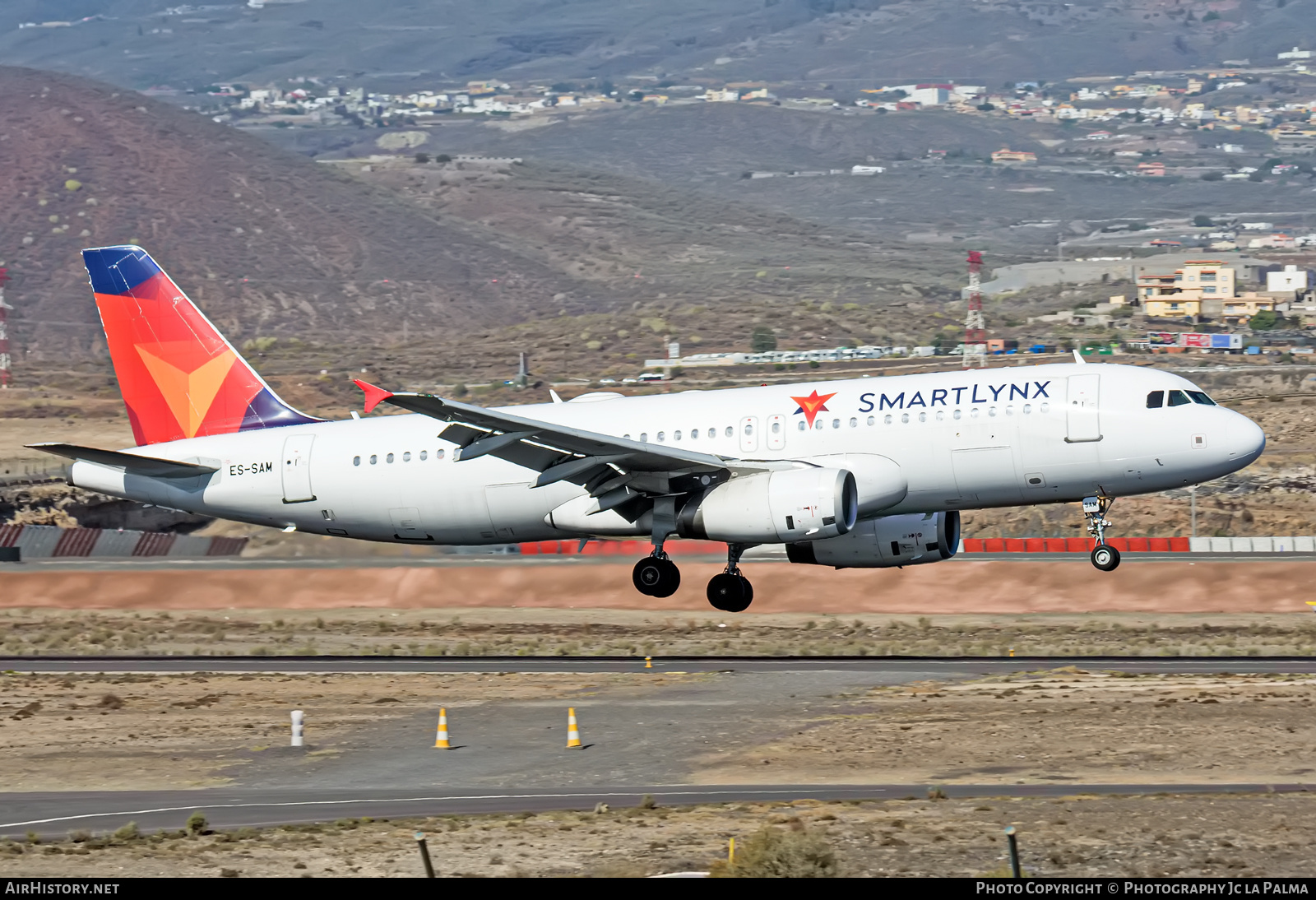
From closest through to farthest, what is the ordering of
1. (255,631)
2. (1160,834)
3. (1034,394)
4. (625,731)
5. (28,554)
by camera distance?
1. (1160,834)
2. (1034,394)
3. (625,731)
4. (255,631)
5. (28,554)

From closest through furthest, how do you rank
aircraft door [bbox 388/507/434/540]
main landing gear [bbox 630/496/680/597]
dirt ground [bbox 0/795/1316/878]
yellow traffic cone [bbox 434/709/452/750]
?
dirt ground [bbox 0/795/1316/878], yellow traffic cone [bbox 434/709/452/750], main landing gear [bbox 630/496/680/597], aircraft door [bbox 388/507/434/540]

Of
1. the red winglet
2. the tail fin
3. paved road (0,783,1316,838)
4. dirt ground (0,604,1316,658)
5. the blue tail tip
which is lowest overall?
paved road (0,783,1316,838)

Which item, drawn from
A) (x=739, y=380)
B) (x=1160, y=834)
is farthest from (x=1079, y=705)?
(x=739, y=380)

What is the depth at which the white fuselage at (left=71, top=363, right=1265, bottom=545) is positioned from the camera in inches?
1695

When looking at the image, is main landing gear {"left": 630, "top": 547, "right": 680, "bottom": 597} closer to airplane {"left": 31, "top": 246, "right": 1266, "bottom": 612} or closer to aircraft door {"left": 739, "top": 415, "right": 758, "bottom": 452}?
airplane {"left": 31, "top": 246, "right": 1266, "bottom": 612}

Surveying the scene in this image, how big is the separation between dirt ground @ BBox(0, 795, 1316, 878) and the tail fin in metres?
17.7

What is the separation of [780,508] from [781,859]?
15.6 metres

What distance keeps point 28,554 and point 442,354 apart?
95.0 meters

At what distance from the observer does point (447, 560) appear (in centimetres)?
8906

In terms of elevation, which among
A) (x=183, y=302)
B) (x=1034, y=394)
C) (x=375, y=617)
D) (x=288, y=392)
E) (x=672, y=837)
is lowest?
(x=672, y=837)

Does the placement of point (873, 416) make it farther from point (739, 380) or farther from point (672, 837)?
A: point (739, 380)

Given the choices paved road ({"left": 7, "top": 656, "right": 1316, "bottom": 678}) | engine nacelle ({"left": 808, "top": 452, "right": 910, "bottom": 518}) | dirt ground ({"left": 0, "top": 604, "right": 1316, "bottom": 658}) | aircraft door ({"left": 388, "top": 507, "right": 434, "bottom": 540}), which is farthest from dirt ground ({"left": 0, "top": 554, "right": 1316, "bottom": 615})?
engine nacelle ({"left": 808, "top": 452, "right": 910, "bottom": 518})

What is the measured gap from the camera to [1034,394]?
43625mm

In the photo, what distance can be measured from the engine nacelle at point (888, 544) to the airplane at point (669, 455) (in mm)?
57
